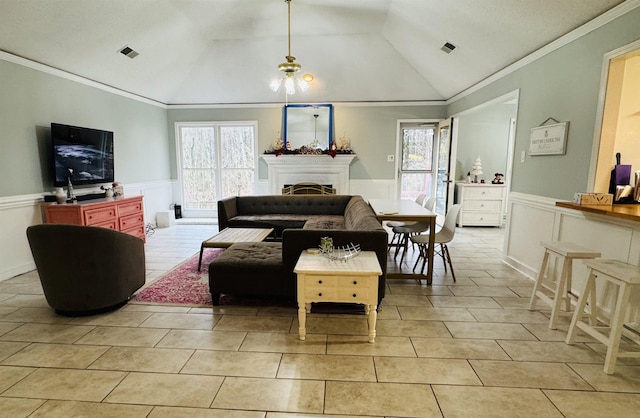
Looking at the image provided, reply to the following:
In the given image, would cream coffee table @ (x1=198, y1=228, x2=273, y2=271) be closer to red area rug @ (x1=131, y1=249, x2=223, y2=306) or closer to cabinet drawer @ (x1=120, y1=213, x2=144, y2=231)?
red area rug @ (x1=131, y1=249, x2=223, y2=306)

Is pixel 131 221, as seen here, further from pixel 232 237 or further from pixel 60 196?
pixel 232 237

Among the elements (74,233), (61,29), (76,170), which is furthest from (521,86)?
(76,170)

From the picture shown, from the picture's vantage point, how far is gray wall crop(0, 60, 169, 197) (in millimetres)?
3557

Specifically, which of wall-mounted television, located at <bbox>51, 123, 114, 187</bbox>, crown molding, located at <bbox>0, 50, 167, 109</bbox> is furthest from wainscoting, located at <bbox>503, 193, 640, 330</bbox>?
crown molding, located at <bbox>0, 50, 167, 109</bbox>

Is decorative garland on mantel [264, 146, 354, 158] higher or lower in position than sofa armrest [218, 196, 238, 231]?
higher

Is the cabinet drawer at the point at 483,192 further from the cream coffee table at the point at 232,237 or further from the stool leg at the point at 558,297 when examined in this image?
the cream coffee table at the point at 232,237

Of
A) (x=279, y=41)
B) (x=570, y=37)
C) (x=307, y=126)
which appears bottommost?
(x=307, y=126)

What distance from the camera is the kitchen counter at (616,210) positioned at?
214 cm

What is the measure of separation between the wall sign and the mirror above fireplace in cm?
396

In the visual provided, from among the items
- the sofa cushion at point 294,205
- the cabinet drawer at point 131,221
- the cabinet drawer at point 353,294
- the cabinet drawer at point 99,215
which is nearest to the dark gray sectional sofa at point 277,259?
the cabinet drawer at point 353,294

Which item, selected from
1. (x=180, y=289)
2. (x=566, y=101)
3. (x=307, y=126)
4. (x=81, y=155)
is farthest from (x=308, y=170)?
(x=566, y=101)

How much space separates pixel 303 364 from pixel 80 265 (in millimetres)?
1989

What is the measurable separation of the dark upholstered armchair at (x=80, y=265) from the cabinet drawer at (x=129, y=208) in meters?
2.14

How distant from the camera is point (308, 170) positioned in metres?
6.82
